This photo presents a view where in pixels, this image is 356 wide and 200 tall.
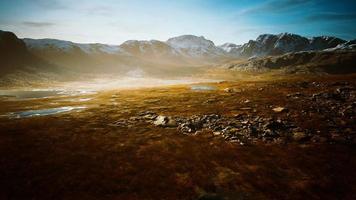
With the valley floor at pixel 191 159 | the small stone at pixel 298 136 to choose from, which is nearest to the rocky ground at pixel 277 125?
the small stone at pixel 298 136

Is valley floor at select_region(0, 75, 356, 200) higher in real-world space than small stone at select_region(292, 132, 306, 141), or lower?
lower

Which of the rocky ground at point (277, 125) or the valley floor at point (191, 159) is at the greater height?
the rocky ground at point (277, 125)

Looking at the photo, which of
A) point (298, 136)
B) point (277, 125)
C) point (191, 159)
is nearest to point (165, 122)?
point (191, 159)

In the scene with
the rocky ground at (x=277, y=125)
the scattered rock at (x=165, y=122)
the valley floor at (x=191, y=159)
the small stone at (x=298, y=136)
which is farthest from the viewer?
the scattered rock at (x=165, y=122)

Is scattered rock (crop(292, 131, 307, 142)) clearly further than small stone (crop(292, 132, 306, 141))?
No

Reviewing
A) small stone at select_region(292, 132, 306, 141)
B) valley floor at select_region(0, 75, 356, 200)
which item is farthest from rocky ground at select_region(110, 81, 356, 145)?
valley floor at select_region(0, 75, 356, 200)

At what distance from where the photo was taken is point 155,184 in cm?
1792

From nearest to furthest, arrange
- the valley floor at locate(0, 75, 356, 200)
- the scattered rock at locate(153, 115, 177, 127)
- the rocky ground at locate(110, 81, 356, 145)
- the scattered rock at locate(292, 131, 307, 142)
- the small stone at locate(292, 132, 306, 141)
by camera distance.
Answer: the valley floor at locate(0, 75, 356, 200)
the scattered rock at locate(292, 131, 307, 142)
the small stone at locate(292, 132, 306, 141)
the rocky ground at locate(110, 81, 356, 145)
the scattered rock at locate(153, 115, 177, 127)

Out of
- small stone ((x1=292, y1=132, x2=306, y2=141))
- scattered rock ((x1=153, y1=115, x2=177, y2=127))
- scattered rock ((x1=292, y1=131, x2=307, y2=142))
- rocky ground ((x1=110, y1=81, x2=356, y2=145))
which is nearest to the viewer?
scattered rock ((x1=292, y1=131, x2=307, y2=142))

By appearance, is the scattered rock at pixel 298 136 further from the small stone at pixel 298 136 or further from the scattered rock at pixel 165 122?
the scattered rock at pixel 165 122

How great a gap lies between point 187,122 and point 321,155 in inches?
757

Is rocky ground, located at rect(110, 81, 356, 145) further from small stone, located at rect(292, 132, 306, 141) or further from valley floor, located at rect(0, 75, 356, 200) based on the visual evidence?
valley floor, located at rect(0, 75, 356, 200)

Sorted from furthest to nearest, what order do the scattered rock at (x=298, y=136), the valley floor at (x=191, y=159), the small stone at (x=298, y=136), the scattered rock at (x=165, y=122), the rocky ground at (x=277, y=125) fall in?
the scattered rock at (x=165, y=122) → the rocky ground at (x=277, y=125) → the small stone at (x=298, y=136) → the scattered rock at (x=298, y=136) → the valley floor at (x=191, y=159)

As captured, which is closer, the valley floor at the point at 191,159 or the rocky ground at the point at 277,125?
the valley floor at the point at 191,159
